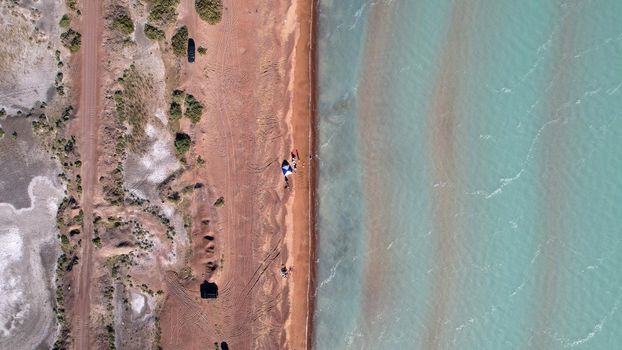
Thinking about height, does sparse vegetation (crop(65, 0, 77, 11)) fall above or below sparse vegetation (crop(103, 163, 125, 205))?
above

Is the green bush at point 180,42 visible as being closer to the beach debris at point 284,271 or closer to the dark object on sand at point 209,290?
the dark object on sand at point 209,290

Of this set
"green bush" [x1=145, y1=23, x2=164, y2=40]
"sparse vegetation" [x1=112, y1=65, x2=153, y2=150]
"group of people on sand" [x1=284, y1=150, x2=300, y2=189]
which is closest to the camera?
"green bush" [x1=145, y1=23, x2=164, y2=40]

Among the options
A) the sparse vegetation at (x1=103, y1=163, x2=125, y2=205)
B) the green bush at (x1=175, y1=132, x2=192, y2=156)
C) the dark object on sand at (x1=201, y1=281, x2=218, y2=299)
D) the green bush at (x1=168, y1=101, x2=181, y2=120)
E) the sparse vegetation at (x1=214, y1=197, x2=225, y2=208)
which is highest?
the green bush at (x1=168, y1=101, x2=181, y2=120)

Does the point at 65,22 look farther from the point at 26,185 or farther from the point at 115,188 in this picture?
the point at 115,188

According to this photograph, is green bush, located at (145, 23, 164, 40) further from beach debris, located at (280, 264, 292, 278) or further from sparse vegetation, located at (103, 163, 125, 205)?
beach debris, located at (280, 264, 292, 278)

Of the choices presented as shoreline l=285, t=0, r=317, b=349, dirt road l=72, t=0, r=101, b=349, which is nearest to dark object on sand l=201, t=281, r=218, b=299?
shoreline l=285, t=0, r=317, b=349

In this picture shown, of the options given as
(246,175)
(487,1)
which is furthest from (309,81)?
(487,1)

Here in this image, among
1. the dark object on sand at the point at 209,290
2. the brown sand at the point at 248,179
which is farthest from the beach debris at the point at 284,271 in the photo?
the dark object on sand at the point at 209,290

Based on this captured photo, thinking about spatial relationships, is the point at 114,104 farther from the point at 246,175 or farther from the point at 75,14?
the point at 246,175
